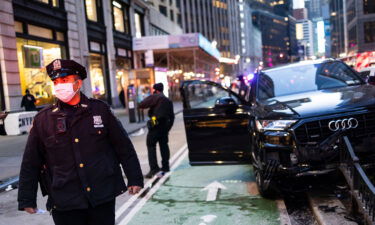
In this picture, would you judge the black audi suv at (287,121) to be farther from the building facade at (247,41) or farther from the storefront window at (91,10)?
the building facade at (247,41)

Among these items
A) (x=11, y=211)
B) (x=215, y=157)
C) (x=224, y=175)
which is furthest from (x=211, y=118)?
(x=11, y=211)

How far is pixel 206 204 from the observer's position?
5.88 m

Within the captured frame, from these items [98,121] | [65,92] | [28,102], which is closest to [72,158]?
[98,121]

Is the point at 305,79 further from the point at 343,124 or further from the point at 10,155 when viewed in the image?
the point at 10,155

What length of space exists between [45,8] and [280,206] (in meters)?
18.6

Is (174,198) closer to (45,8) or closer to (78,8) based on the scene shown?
(45,8)

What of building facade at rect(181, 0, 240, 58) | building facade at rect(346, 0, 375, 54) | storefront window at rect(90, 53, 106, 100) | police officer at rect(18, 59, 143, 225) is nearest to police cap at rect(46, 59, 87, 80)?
police officer at rect(18, 59, 143, 225)

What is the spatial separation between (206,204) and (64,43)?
1954 cm

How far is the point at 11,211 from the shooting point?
6.11 metres

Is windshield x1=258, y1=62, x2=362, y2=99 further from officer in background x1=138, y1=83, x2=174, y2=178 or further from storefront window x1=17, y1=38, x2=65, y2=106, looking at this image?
storefront window x1=17, y1=38, x2=65, y2=106

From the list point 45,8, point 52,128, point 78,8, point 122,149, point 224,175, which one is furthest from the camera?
point 78,8

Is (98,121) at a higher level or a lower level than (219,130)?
higher

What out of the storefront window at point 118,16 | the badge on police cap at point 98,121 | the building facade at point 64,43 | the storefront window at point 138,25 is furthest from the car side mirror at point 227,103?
the storefront window at point 138,25

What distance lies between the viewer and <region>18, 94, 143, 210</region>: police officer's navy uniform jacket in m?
2.84
